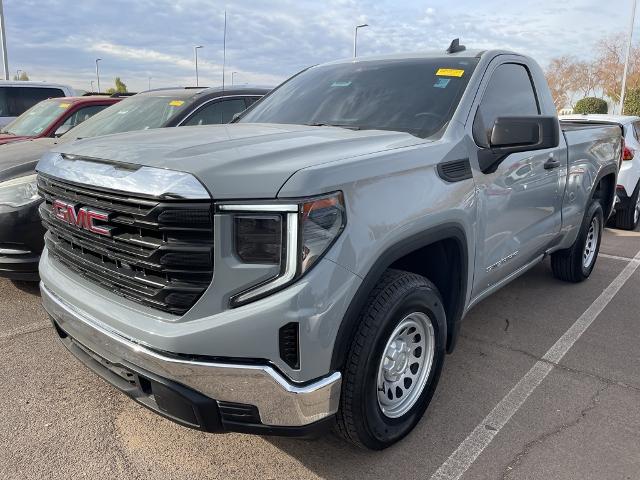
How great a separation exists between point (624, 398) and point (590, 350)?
2.25ft

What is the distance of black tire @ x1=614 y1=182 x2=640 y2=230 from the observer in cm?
802

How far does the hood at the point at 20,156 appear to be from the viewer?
4.32 m

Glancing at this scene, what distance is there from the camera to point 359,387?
226 cm

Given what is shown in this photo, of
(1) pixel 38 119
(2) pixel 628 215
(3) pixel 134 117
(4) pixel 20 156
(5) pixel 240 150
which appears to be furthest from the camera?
(2) pixel 628 215

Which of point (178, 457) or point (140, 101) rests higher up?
point (140, 101)

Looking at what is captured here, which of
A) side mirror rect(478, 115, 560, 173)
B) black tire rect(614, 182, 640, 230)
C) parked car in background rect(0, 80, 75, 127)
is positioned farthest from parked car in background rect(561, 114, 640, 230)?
parked car in background rect(0, 80, 75, 127)

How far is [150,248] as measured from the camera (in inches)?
81.0

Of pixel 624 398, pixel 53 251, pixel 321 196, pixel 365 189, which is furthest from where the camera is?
pixel 624 398

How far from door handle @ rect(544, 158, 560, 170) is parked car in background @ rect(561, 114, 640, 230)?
441 centimetres

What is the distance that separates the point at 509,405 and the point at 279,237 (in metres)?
1.92

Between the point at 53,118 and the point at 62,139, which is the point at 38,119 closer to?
the point at 53,118

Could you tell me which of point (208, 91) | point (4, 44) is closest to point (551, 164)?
point (208, 91)

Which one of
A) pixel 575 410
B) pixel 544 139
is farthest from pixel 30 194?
pixel 575 410

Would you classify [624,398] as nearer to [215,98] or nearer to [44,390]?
[44,390]
